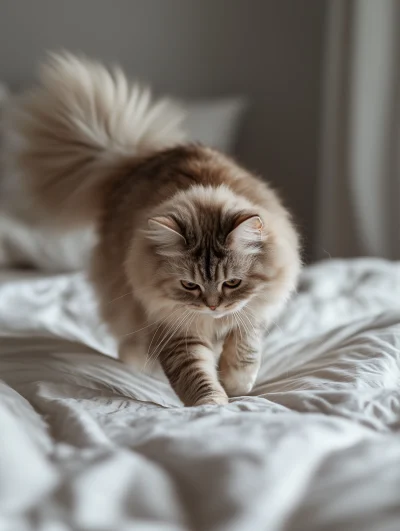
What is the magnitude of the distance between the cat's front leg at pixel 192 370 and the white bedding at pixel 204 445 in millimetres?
69

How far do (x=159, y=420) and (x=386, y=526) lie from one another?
1.33 feet

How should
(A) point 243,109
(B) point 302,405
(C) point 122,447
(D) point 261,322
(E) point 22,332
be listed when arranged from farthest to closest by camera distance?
(A) point 243,109 → (E) point 22,332 → (D) point 261,322 → (B) point 302,405 → (C) point 122,447

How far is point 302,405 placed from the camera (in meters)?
1.05

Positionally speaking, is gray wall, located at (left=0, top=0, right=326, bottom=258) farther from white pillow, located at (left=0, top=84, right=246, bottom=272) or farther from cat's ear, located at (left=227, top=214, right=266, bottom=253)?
cat's ear, located at (left=227, top=214, right=266, bottom=253)

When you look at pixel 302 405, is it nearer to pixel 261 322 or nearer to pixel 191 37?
pixel 261 322

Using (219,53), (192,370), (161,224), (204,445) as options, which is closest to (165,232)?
(161,224)

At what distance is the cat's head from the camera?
4.23 feet

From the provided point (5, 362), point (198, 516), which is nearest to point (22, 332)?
point (5, 362)

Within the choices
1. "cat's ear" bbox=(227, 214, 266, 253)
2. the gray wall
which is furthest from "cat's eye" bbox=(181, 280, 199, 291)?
the gray wall

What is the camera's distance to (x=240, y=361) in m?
1.41

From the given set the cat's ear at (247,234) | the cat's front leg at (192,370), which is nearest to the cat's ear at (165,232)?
the cat's ear at (247,234)

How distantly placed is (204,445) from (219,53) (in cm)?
265

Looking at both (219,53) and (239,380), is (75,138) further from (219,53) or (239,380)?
(219,53)

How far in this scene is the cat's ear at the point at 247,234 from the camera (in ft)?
4.09
